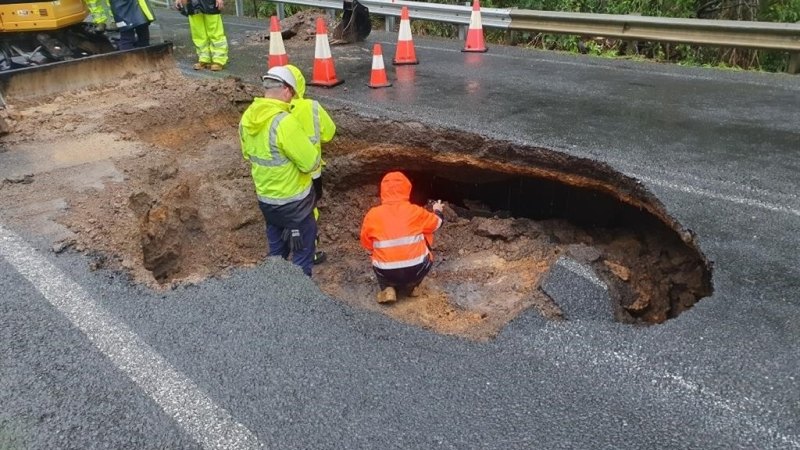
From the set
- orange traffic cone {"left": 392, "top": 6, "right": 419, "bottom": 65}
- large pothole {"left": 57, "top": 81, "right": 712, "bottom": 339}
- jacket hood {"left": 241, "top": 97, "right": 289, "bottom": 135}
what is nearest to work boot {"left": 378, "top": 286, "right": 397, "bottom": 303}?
large pothole {"left": 57, "top": 81, "right": 712, "bottom": 339}

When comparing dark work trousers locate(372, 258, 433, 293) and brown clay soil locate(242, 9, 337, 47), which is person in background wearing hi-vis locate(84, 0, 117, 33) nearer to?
brown clay soil locate(242, 9, 337, 47)

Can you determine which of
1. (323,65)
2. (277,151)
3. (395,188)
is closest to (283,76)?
(277,151)

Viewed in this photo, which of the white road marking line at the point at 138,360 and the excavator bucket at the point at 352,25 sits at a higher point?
the excavator bucket at the point at 352,25

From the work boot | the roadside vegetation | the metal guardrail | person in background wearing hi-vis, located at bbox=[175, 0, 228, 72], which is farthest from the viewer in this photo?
the roadside vegetation

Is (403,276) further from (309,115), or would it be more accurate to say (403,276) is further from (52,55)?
(52,55)

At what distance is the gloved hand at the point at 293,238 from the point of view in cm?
520

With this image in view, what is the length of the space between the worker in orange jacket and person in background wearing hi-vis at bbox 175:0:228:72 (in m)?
5.11

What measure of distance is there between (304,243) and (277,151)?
0.96m

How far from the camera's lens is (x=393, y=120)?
6.30 metres

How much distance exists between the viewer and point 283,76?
15.2 ft

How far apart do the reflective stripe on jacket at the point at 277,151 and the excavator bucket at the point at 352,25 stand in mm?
5821

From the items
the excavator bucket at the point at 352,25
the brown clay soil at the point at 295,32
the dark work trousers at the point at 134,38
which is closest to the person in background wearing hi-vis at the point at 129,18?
the dark work trousers at the point at 134,38

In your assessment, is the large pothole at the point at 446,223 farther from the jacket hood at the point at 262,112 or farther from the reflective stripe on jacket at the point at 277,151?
the jacket hood at the point at 262,112

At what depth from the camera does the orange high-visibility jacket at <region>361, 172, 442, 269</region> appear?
15.3 feet
